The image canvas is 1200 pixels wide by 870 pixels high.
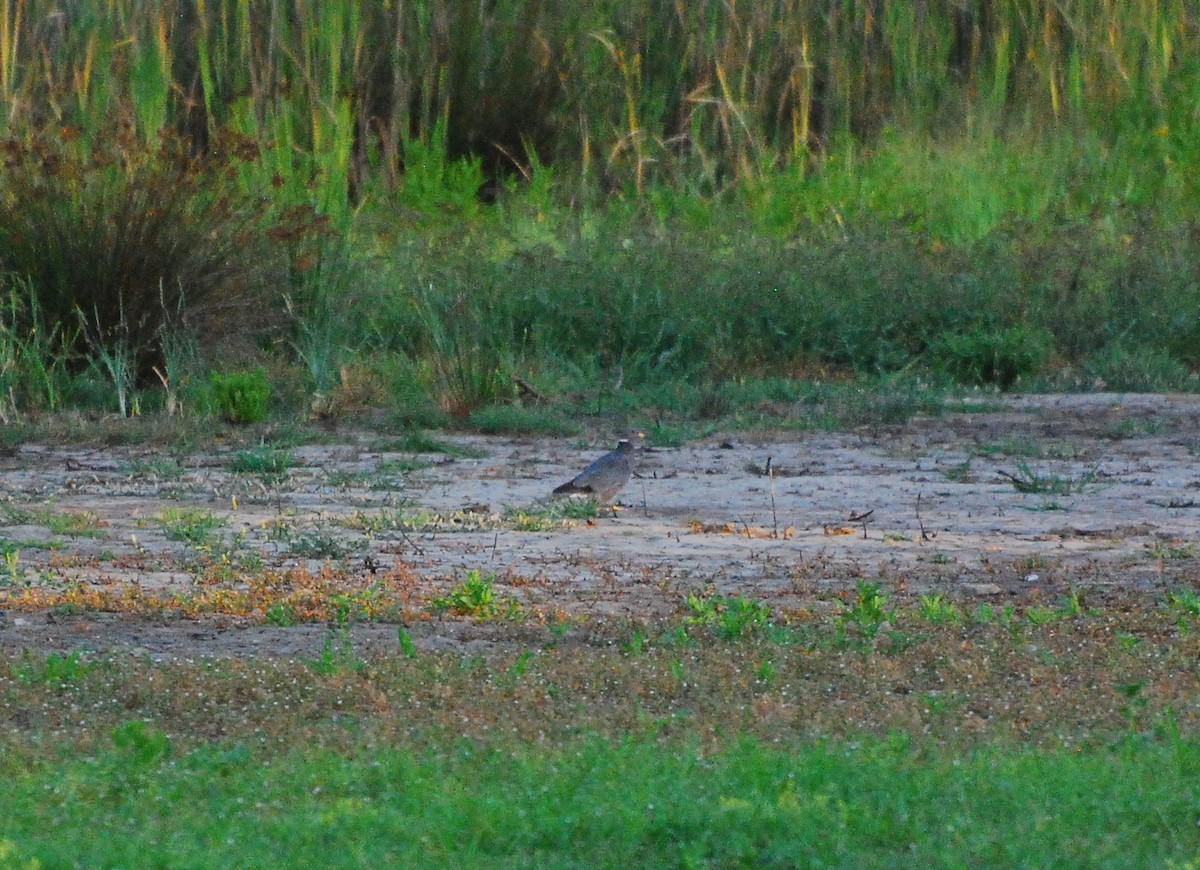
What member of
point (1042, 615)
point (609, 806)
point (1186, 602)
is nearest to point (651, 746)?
point (609, 806)

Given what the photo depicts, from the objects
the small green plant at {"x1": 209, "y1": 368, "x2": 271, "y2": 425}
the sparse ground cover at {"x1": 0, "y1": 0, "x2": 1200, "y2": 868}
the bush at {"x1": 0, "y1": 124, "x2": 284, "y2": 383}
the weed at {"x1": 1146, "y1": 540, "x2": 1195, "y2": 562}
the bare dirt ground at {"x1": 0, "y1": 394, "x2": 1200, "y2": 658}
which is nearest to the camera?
the sparse ground cover at {"x1": 0, "y1": 0, "x2": 1200, "y2": 868}

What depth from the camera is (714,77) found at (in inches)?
653

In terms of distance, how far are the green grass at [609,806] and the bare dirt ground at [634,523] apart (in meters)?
1.39

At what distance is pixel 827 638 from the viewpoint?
18.9 ft

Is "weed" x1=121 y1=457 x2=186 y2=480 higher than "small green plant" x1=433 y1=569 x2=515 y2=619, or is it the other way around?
"small green plant" x1=433 y1=569 x2=515 y2=619

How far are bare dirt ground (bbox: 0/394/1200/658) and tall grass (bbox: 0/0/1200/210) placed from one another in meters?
6.32

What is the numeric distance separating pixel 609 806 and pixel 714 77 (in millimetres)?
13289

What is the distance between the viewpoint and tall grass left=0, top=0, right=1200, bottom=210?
1596 centimetres

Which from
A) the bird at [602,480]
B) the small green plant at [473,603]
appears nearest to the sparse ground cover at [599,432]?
the small green plant at [473,603]

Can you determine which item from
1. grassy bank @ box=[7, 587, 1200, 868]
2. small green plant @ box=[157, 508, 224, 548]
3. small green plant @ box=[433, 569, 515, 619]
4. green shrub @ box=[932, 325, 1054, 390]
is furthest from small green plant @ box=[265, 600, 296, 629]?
green shrub @ box=[932, 325, 1054, 390]

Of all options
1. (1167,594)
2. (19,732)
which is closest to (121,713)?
(19,732)

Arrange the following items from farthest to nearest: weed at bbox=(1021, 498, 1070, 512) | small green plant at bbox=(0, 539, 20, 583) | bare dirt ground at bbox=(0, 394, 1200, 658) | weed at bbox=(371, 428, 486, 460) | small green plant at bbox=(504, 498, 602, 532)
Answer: weed at bbox=(371, 428, 486, 460) < weed at bbox=(1021, 498, 1070, 512) < small green plant at bbox=(504, 498, 602, 532) < small green plant at bbox=(0, 539, 20, 583) < bare dirt ground at bbox=(0, 394, 1200, 658)

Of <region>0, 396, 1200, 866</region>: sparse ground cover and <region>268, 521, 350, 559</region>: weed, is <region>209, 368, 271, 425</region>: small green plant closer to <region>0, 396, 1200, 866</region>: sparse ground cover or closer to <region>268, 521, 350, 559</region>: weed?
<region>0, 396, 1200, 866</region>: sparse ground cover

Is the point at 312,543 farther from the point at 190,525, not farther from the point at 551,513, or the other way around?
the point at 551,513
